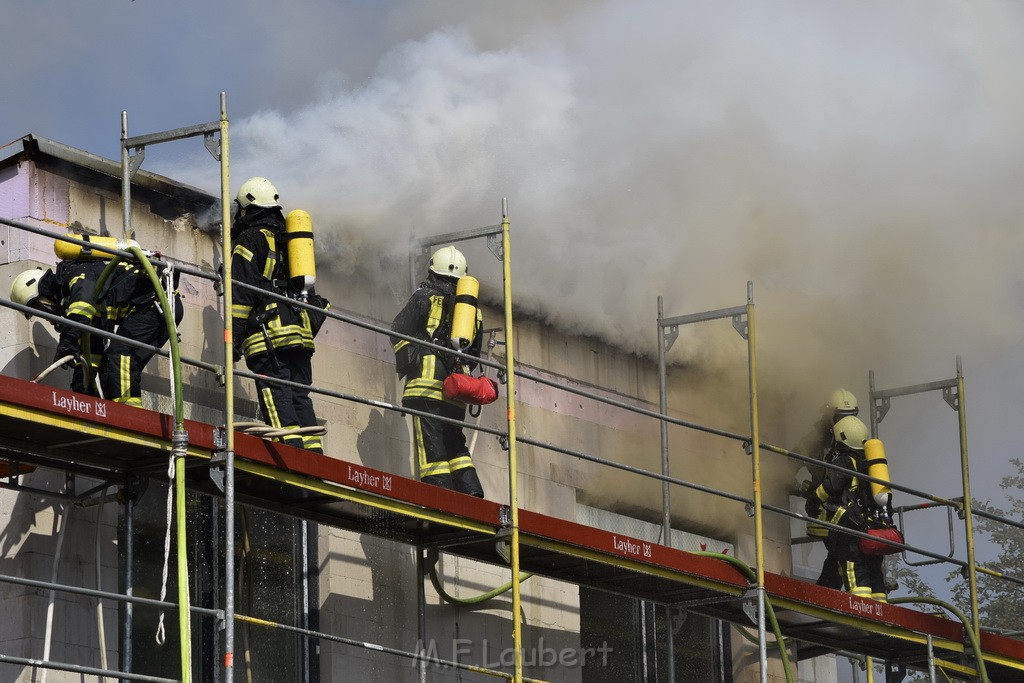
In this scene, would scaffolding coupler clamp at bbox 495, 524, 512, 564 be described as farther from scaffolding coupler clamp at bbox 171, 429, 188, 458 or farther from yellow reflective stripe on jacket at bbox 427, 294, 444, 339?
scaffolding coupler clamp at bbox 171, 429, 188, 458

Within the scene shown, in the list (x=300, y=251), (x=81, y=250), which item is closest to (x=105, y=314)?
(x=81, y=250)

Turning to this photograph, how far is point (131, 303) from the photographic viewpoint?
1074 cm

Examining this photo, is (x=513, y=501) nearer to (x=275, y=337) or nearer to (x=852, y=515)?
(x=275, y=337)

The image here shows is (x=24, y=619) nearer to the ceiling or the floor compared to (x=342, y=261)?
nearer to the floor

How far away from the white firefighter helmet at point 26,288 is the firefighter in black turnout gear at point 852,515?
7.59 metres

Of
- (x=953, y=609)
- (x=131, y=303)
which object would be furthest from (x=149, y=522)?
(x=953, y=609)

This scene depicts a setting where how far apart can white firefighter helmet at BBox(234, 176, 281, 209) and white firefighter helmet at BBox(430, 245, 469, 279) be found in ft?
6.05

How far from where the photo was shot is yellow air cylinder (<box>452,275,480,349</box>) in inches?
507

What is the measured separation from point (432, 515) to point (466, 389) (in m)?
1.49

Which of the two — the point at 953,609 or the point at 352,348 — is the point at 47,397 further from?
the point at 953,609

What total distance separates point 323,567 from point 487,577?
5.46ft

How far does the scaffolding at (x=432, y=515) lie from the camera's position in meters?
9.77

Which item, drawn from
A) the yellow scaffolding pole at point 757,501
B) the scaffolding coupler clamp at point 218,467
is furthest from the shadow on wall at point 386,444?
the scaffolding coupler clamp at point 218,467

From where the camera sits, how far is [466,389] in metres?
12.7
